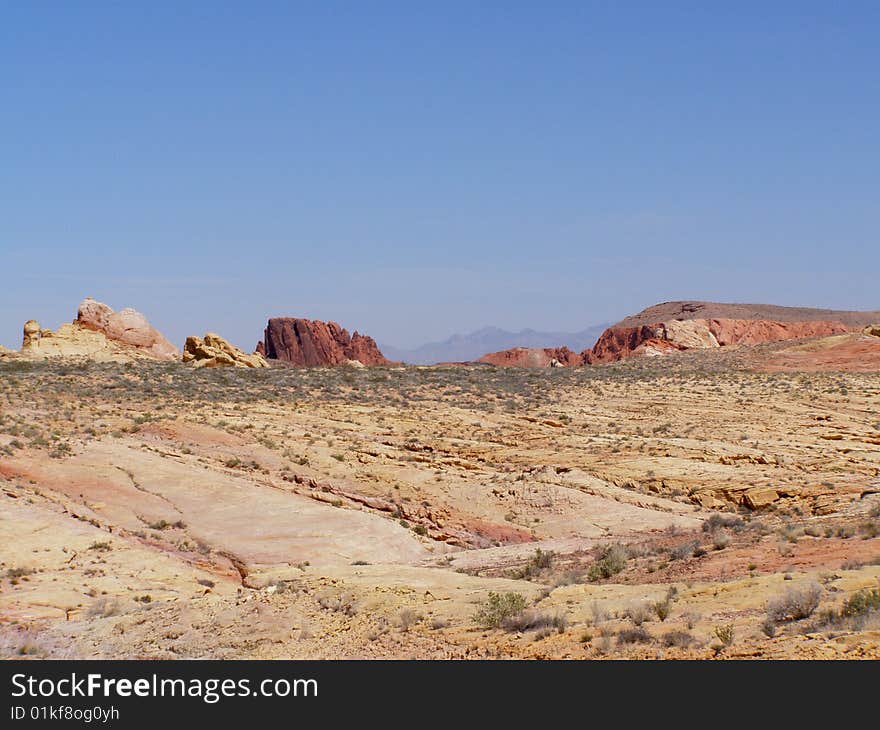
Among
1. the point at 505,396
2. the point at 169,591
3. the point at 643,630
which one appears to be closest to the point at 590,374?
the point at 505,396

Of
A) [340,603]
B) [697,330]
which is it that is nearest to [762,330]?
[697,330]

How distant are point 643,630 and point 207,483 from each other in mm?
14927

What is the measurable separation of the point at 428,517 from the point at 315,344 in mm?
88361

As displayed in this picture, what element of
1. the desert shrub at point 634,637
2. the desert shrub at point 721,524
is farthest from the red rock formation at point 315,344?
the desert shrub at point 634,637

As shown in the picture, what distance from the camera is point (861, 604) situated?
877cm

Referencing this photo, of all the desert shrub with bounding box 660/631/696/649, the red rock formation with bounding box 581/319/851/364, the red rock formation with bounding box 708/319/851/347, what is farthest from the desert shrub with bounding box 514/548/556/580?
the red rock formation with bounding box 708/319/851/347

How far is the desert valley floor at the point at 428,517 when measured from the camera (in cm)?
1034

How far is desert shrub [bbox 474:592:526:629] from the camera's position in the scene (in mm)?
10469

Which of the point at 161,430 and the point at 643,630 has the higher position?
the point at 161,430

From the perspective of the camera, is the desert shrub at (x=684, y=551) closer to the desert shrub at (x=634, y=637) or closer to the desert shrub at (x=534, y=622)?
the desert shrub at (x=534, y=622)

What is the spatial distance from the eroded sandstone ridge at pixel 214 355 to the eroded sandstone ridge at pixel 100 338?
2.09 m

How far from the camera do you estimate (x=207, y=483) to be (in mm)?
21891

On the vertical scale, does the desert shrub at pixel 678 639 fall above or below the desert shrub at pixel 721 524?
above
